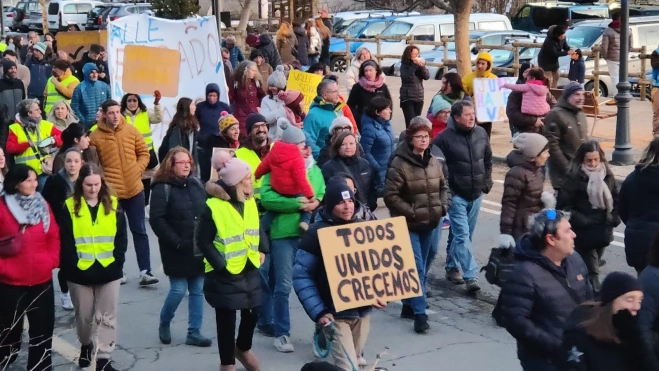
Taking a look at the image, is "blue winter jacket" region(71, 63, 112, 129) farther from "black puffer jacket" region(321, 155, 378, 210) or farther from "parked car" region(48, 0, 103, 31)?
"parked car" region(48, 0, 103, 31)

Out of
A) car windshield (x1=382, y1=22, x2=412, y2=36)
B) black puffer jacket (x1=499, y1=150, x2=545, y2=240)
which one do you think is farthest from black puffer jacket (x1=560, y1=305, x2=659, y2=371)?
car windshield (x1=382, y1=22, x2=412, y2=36)

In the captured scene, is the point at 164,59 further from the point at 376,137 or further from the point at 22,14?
the point at 22,14

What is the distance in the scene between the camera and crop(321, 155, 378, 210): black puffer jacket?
8117 mm

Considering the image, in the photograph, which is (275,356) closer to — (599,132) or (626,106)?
(626,106)

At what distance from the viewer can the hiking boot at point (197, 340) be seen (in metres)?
7.84

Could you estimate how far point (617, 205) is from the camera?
25.3ft

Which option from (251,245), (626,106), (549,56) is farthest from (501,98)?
(251,245)

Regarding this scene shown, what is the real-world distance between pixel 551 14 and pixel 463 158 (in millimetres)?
27607

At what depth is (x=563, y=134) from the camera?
9.78m

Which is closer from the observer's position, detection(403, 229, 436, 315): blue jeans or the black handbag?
the black handbag

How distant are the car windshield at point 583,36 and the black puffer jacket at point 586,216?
17.0 metres

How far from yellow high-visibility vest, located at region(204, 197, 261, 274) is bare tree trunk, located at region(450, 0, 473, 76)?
1176cm

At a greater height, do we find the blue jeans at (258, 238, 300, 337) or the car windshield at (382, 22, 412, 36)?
the car windshield at (382, 22, 412, 36)

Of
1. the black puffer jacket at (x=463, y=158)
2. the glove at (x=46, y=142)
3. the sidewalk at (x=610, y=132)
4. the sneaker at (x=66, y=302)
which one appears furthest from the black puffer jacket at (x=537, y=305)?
the sidewalk at (x=610, y=132)
